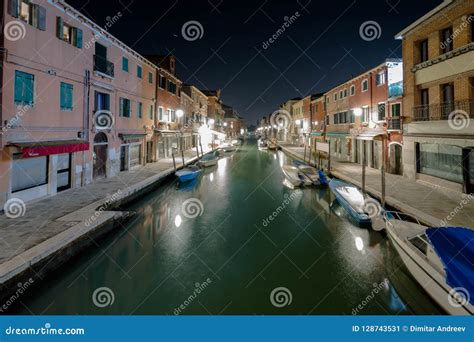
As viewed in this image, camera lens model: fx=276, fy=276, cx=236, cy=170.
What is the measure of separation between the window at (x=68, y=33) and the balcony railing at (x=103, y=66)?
1.52 metres

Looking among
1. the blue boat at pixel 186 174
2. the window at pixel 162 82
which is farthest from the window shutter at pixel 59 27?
the window at pixel 162 82

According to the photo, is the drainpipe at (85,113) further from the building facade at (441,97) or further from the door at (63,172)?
the building facade at (441,97)

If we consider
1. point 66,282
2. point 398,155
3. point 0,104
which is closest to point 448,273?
point 66,282

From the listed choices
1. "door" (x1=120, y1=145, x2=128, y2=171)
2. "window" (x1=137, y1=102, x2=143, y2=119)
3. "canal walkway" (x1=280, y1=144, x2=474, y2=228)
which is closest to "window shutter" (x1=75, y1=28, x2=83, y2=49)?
"door" (x1=120, y1=145, x2=128, y2=171)

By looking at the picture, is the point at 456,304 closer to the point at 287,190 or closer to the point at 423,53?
the point at 287,190

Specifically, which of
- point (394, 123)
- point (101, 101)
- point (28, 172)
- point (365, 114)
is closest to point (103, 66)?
point (101, 101)

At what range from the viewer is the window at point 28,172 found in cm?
1129

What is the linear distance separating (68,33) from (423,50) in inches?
826

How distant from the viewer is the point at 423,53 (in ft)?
57.5

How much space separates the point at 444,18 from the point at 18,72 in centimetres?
2114

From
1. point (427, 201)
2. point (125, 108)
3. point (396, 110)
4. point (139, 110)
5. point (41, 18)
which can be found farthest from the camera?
point (139, 110)

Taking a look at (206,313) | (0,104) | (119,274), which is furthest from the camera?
(0,104)

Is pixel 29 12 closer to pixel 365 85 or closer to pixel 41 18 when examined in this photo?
pixel 41 18

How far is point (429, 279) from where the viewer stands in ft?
21.7
